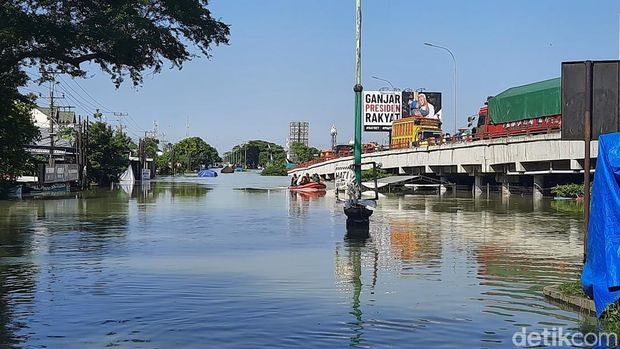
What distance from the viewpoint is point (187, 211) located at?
35406 millimetres

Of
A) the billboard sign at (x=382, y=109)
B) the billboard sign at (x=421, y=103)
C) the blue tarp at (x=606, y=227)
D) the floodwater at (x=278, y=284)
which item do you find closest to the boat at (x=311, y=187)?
the billboard sign at (x=382, y=109)

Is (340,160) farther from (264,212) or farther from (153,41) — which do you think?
(153,41)

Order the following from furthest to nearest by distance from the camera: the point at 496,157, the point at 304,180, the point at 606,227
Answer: the point at 304,180 < the point at 496,157 < the point at 606,227

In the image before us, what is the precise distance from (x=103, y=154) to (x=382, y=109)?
31003mm

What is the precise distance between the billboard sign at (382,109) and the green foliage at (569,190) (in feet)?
117

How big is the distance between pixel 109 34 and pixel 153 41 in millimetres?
1254

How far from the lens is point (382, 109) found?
79.8 metres

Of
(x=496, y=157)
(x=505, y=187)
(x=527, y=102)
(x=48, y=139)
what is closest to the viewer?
(x=527, y=102)

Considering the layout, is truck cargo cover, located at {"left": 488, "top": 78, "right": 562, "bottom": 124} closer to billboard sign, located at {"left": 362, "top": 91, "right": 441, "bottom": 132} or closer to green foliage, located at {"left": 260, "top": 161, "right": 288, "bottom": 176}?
billboard sign, located at {"left": 362, "top": 91, "right": 441, "bottom": 132}

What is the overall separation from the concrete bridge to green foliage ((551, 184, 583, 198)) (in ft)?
3.72

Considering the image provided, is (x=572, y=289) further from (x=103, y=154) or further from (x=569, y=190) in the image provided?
(x=103, y=154)

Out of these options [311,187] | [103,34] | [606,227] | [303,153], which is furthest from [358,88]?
[303,153]

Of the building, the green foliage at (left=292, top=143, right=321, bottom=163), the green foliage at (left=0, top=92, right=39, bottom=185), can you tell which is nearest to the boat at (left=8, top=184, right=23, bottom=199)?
the green foliage at (left=0, top=92, right=39, bottom=185)

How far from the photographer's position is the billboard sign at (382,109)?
79.5 metres
